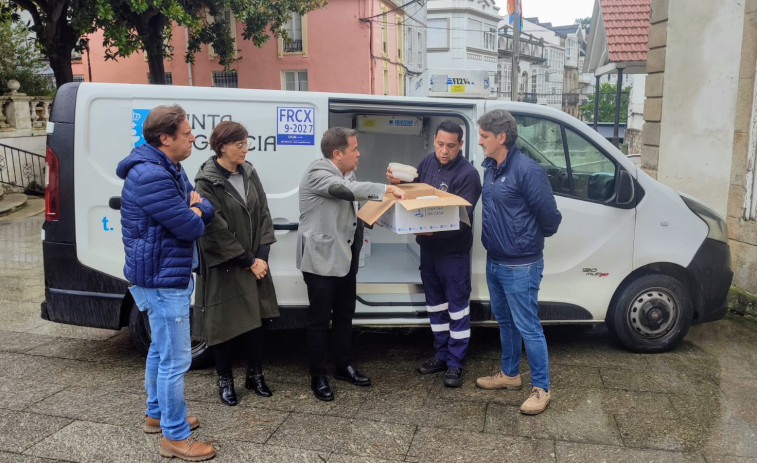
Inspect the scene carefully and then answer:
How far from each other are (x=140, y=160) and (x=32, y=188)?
16255 mm

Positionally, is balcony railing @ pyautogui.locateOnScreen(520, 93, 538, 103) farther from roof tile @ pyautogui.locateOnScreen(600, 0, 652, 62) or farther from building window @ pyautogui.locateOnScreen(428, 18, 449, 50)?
roof tile @ pyautogui.locateOnScreen(600, 0, 652, 62)

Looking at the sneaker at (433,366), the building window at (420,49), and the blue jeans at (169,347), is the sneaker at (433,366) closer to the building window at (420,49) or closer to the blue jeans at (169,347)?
the blue jeans at (169,347)

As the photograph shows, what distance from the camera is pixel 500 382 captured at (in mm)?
4715

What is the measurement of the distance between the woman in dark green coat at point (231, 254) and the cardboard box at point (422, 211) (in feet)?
2.43

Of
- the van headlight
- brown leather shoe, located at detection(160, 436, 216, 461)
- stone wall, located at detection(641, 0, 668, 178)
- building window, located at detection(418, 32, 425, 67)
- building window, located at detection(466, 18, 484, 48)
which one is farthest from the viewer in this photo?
building window, located at detection(466, 18, 484, 48)

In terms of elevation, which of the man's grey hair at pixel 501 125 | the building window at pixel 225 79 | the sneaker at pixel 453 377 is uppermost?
the building window at pixel 225 79

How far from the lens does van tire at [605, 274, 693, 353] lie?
17.4 ft

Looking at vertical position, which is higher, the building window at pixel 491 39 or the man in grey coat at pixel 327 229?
the building window at pixel 491 39

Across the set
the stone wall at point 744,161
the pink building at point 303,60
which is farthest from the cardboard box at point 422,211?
the pink building at point 303,60

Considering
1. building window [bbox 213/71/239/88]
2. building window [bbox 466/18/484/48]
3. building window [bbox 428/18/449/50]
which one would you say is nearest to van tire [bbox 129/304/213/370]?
building window [bbox 213/71/239/88]

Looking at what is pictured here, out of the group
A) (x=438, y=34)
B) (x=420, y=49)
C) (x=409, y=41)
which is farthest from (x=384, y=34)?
(x=438, y=34)

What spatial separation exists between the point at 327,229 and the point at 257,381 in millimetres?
1155

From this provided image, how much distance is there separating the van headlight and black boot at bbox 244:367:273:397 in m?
3.53

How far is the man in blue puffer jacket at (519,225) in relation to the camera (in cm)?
418
